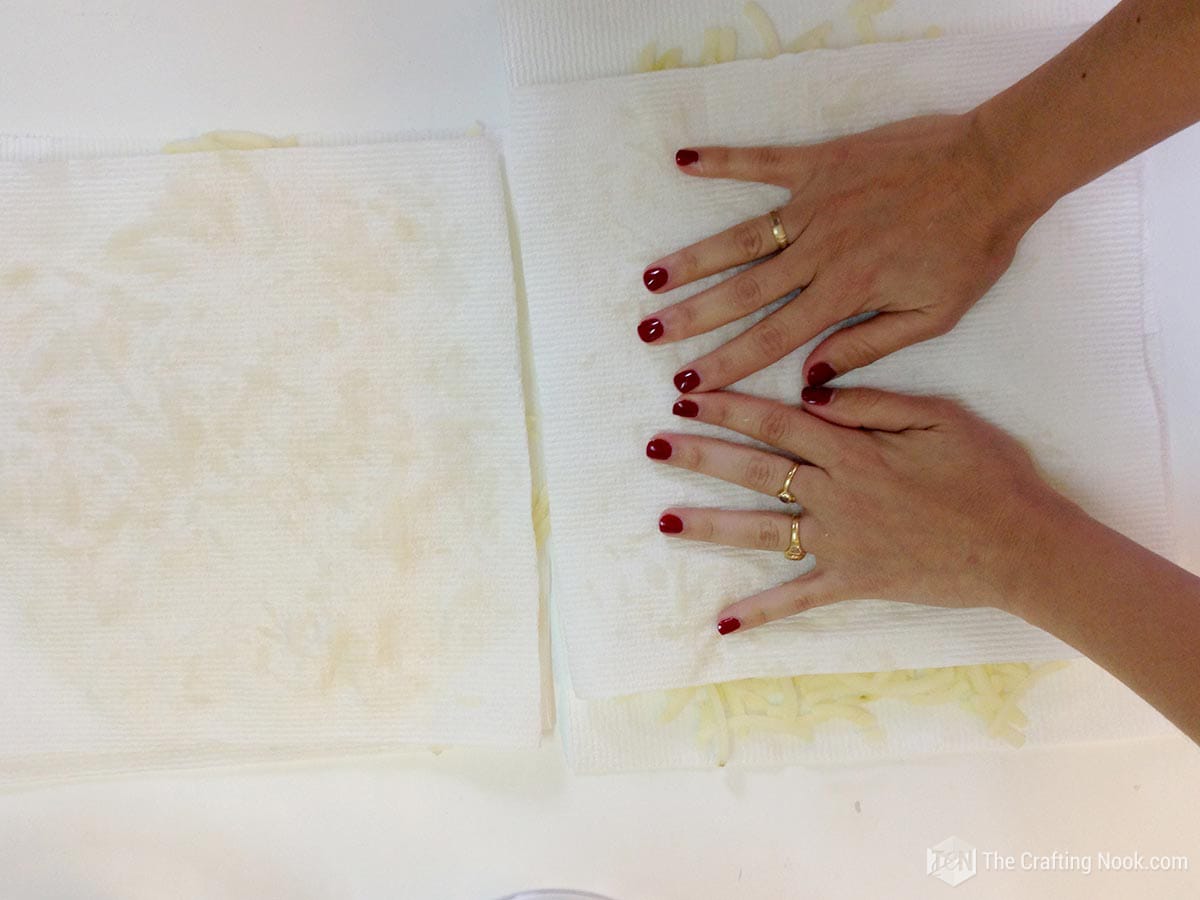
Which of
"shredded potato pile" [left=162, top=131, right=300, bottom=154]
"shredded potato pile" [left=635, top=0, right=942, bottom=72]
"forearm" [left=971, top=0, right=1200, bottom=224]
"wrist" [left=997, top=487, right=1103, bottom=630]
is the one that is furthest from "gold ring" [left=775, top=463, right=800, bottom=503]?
"shredded potato pile" [left=162, top=131, right=300, bottom=154]

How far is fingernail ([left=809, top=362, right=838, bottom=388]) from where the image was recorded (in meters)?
0.86

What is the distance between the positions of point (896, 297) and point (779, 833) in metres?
0.60

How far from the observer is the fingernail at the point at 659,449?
872 millimetres

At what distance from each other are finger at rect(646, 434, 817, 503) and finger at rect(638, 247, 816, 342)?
0.11m

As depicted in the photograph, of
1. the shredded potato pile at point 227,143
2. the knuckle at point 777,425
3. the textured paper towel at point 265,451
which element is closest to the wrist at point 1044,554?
the knuckle at point 777,425

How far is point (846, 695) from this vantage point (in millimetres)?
929

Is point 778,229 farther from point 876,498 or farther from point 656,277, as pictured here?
point 876,498

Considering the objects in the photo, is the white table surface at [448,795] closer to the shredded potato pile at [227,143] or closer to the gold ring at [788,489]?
the shredded potato pile at [227,143]

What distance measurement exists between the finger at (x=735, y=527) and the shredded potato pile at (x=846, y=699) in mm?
170

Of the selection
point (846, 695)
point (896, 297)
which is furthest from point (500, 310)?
point (846, 695)

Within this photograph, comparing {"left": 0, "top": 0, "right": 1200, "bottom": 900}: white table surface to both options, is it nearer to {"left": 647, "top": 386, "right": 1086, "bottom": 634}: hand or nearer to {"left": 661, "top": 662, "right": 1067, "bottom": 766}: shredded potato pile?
{"left": 661, "top": 662, "right": 1067, "bottom": 766}: shredded potato pile

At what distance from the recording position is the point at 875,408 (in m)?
0.85

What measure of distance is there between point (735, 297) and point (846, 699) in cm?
46

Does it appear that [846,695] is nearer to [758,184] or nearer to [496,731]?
[496,731]
